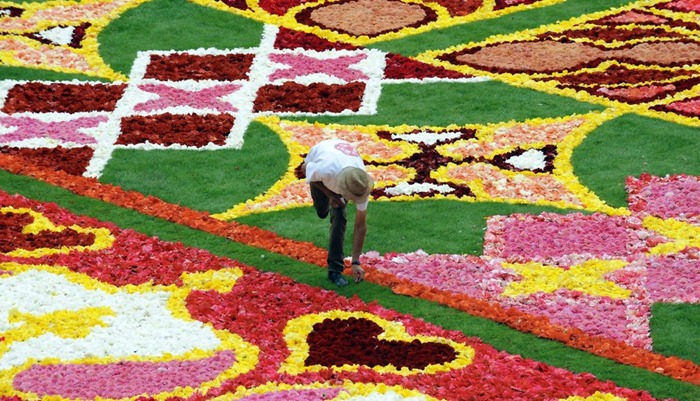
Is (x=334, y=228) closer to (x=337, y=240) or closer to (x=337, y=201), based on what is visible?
(x=337, y=240)

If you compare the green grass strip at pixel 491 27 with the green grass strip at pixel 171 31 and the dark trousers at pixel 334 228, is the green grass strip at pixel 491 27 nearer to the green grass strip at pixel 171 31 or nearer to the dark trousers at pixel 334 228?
the green grass strip at pixel 171 31

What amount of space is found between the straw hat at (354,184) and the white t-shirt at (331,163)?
67 millimetres

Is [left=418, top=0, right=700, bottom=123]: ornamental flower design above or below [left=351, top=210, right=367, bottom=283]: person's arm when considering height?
below

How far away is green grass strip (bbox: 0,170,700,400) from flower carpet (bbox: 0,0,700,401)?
41mm

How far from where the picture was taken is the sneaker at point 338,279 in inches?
621

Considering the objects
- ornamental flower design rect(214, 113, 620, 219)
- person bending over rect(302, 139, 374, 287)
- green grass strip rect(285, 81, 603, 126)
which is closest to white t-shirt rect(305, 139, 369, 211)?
person bending over rect(302, 139, 374, 287)

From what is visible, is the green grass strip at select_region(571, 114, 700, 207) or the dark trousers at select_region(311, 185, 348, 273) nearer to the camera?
the dark trousers at select_region(311, 185, 348, 273)

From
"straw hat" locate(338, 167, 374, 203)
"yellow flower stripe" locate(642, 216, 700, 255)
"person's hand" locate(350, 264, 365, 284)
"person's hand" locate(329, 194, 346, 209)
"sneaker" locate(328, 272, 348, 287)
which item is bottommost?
"sneaker" locate(328, 272, 348, 287)

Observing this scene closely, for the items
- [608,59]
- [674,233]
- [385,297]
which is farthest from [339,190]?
[608,59]

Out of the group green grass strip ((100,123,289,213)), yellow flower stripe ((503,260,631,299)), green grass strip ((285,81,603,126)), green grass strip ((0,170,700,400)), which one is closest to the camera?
green grass strip ((0,170,700,400))

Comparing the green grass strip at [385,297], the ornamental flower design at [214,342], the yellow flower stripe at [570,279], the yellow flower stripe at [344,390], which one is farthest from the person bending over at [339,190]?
the yellow flower stripe at [344,390]

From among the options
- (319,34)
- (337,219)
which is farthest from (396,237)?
(319,34)

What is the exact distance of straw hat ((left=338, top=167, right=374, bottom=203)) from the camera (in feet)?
48.9

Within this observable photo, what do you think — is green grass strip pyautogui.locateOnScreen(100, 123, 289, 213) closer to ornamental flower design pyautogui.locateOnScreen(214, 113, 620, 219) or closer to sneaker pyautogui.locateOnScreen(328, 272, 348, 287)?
ornamental flower design pyautogui.locateOnScreen(214, 113, 620, 219)
